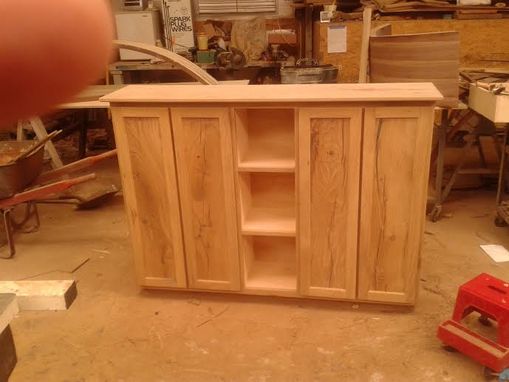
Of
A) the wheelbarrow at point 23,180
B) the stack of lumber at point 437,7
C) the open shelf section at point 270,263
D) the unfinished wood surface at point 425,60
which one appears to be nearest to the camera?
the open shelf section at point 270,263

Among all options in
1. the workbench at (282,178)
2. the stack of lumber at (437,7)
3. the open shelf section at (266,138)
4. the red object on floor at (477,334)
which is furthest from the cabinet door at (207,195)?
the stack of lumber at (437,7)

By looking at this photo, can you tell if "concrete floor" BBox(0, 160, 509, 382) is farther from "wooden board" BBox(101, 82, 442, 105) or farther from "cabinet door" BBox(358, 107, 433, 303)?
"wooden board" BBox(101, 82, 442, 105)

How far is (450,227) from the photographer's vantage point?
3.20 metres

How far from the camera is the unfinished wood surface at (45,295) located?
4.06 feet

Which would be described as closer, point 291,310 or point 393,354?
point 393,354

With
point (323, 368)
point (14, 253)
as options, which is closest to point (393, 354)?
point (323, 368)

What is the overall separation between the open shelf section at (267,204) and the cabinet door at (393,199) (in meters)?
0.40

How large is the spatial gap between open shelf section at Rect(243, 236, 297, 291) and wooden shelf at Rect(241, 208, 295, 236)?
8 centimetres

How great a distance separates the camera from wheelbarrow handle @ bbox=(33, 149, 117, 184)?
315 cm

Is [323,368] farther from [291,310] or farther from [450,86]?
[450,86]

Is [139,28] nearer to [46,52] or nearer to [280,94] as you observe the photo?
[280,94]

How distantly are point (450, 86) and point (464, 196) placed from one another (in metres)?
1.24

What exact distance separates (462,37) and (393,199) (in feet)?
10.5

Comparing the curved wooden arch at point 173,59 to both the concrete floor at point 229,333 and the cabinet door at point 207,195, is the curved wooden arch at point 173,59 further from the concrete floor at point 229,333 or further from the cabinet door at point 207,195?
the concrete floor at point 229,333
